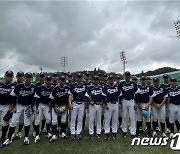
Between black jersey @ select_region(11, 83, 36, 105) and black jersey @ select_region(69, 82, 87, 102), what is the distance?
162 cm

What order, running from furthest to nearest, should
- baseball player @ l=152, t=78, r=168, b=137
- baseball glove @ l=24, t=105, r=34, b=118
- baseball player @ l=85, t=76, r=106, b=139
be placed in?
baseball player @ l=152, t=78, r=168, b=137 < baseball player @ l=85, t=76, r=106, b=139 < baseball glove @ l=24, t=105, r=34, b=118

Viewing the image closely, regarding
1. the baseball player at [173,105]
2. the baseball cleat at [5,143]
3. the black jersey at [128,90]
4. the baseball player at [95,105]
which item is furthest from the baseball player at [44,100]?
the baseball player at [173,105]

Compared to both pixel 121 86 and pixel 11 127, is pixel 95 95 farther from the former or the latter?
pixel 11 127

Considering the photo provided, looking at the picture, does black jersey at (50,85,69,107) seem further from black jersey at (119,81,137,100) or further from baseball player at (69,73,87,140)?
black jersey at (119,81,137,100)

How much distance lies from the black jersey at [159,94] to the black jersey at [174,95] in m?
0.21

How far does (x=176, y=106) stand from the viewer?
7.98 metres

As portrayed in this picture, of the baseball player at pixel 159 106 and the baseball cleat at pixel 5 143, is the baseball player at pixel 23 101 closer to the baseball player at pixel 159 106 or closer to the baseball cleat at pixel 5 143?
the baseball cleat at pixel 5 143

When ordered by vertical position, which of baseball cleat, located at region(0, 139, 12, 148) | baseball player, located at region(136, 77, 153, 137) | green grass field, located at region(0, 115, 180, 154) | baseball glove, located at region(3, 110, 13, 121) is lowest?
green grass field, located at region(0, 115, 180, 154)

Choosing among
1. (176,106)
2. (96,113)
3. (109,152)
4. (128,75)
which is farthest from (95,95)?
(176,106)

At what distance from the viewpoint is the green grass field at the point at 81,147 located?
661 cm

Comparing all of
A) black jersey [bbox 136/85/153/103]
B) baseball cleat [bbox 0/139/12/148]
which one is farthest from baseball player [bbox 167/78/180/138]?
baseball cleat [bbox 0/139/12/148]

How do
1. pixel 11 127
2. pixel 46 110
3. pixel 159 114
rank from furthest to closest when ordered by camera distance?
pixel 159 114 → pixel 46 110 → pixel 11 127

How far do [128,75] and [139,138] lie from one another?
2656mm

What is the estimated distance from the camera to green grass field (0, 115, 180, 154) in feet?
21.7
